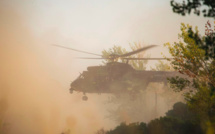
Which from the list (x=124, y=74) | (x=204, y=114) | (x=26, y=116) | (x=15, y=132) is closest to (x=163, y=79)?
(x=124, y=74)

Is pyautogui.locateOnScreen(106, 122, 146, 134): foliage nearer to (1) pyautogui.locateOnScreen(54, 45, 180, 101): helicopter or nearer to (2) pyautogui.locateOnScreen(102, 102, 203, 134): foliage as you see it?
(2) pyautogui.locateOnScreen(102, 102, 203, 134): foliage

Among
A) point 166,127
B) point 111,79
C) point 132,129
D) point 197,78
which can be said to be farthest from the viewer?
point 111,79

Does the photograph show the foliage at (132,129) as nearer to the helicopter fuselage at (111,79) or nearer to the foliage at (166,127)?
the foliage at (166,127)

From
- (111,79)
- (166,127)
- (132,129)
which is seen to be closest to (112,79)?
(111,79)

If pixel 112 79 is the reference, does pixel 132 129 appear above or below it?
below

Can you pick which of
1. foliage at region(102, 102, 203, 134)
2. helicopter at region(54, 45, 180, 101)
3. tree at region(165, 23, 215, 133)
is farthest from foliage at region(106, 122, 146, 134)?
helicopter at region(54, 45, 180, 101)

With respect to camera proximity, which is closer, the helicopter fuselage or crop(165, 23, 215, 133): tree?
crop(165, 23, 215, 133): tree

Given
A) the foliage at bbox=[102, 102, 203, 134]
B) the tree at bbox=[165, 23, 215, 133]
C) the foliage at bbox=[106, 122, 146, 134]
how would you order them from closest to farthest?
the tree at bbox=[165, 23, 215, 133]
the foliage at bbox=[102, 102, 203, 134]
the foliage at bbox=[106, 122, 146, 134]

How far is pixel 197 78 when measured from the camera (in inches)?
307

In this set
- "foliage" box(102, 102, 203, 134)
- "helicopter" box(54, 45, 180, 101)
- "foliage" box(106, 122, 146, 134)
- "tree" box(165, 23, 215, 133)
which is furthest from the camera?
"helicopter" box(54, 45, 180, 101)

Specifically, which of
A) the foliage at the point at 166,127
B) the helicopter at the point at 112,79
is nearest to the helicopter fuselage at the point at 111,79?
the helicopter at the point at 112,79

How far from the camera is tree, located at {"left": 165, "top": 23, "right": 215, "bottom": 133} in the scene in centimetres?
670

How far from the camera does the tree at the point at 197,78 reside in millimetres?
6695

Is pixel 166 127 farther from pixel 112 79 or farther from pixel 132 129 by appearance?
pixel 112 79
